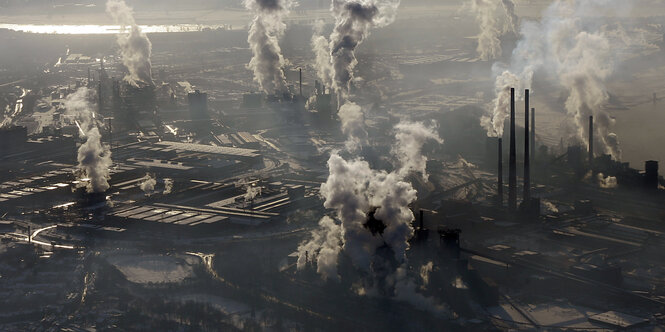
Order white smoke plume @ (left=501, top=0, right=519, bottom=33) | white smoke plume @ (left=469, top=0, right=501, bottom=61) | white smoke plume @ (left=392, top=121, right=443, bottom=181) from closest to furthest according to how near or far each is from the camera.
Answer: white smoke plume @ (left=392, top=121, right=443, bottom=181) → white smoke plume @ (left=469, top=0, right=501, bottom=61) → white smoke plume @ (left=501, top=0, right=519, bottom=33)

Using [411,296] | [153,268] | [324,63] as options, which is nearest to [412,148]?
[153,268]

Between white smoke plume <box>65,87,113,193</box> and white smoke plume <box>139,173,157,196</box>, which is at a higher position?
white smoke plume <box>65,87,113,193</box>

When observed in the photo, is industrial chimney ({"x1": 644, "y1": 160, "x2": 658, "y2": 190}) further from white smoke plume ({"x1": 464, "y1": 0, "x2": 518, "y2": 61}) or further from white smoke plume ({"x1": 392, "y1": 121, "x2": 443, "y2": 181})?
white smoke plume ({"x1": 464, "y1": 0, "x2": 518, "y2": 61})

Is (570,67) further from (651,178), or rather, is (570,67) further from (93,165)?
(93,165)

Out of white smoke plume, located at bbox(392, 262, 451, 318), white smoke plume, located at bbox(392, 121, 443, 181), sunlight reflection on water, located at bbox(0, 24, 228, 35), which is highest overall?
sunlight reflection on water, located at bbox(0, 24, 228, 35)

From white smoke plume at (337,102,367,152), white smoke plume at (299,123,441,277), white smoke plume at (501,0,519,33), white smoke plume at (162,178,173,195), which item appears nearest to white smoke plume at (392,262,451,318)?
white smoke plume at (299,123,441,277)

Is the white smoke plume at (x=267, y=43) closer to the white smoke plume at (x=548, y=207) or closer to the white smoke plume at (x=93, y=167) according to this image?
the white smoke plume at (x=93, y=167)

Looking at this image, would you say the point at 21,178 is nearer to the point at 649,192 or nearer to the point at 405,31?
the point at 649,192
